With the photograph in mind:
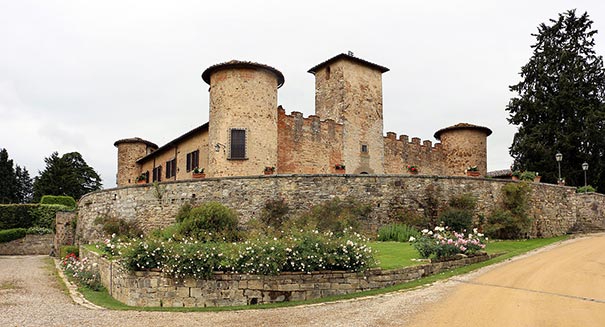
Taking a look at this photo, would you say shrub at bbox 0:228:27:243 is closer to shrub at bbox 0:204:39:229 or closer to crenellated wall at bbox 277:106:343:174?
shrub at bbox 0:204:39:229

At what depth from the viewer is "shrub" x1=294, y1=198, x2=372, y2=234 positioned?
63.1 feet

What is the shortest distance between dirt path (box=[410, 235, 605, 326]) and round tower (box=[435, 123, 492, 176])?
20665 millimetres

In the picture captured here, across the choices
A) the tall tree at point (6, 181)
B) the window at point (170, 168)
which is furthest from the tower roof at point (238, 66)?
the tall tree at point (6, 181)

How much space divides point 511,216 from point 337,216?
25.5ft

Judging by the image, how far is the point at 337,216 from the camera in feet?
64.9

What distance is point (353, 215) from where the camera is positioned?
779 inches

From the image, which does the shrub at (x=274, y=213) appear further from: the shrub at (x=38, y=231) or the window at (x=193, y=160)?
the shrub at (x=38, y=231)

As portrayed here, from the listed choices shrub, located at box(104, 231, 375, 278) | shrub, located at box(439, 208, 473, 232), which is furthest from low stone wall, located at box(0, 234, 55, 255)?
shrub, located at box(439, 208, 473, 232)

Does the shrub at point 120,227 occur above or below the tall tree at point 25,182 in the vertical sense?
below

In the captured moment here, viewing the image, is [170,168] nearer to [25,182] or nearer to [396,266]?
[396,266]

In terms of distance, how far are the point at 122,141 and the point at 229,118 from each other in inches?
781

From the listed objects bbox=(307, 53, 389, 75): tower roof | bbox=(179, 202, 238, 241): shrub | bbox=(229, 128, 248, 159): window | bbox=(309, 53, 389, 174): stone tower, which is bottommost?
bbox=(179, 202, 238, 241): shrub

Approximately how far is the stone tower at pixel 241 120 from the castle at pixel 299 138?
2.1 inches

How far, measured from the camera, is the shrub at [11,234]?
33.4 meters
